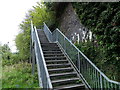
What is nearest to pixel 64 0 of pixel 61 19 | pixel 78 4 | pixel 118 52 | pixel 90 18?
pixel 61 19

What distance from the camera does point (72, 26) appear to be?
7383 millimetres

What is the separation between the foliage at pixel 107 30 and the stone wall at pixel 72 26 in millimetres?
1003

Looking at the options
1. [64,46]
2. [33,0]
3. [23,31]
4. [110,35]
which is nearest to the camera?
[110,35]

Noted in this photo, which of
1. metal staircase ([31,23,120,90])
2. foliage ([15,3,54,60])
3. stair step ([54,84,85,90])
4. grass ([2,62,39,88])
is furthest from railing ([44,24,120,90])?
foliage ([15,3,54,60])

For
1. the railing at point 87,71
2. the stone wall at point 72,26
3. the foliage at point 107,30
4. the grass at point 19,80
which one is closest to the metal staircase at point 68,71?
the railing at point 87,71

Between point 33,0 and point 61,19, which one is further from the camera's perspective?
point 33,0

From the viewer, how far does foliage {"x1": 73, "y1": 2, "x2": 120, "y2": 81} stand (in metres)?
3.73

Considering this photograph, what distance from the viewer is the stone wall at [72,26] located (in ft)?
20.2

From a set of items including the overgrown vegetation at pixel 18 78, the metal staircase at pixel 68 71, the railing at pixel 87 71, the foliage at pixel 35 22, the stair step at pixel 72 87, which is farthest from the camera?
the foliage at pixel 35 22

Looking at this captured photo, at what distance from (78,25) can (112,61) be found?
10.8ft

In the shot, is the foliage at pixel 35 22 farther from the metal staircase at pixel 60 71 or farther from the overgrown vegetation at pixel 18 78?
the metal staircase at pixel 60 71

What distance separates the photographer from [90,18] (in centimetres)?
520

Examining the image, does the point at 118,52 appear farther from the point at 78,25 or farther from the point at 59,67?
the point at 78,25

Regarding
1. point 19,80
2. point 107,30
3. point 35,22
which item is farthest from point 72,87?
point 35,22
